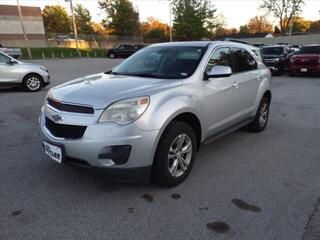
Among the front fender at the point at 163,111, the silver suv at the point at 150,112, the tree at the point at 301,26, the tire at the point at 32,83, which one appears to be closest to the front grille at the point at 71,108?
the silver suv at the point at 150,112

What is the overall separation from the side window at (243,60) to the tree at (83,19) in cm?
8606

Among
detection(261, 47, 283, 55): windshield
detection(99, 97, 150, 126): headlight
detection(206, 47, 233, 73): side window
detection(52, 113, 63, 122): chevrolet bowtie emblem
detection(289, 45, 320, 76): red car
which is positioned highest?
detection(206, 47, 233, 73): side window

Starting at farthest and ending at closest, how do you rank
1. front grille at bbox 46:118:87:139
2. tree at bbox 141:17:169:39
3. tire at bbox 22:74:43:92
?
1. tree at bbox 141:17:169:39
2. tire at bbox 22:74:43:92
3. front grille at bbox 46:118:87:139

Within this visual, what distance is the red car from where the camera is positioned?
15.5m

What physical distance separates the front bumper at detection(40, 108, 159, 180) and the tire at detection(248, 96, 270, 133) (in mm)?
3143

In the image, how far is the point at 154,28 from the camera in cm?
8631

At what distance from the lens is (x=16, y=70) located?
10.3 m

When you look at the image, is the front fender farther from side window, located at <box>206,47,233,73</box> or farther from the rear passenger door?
the rear passenger door

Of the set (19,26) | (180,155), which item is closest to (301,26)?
(19,26)

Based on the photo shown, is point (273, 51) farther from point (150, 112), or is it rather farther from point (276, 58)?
point (150, 112)

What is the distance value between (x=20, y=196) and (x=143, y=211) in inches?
55.5

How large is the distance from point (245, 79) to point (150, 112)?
244 centimetres

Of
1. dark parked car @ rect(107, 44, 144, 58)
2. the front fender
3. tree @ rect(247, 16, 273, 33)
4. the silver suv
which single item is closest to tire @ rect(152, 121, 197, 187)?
the silver suv

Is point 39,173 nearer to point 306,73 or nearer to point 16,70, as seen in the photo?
point 16,70
